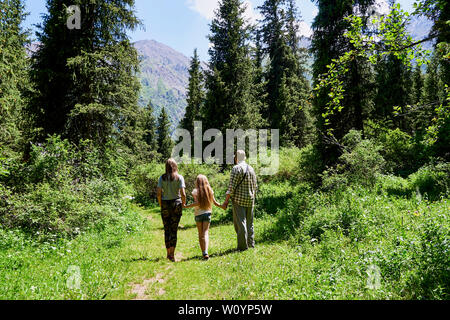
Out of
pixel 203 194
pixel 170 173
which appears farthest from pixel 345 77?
pixel 170 173

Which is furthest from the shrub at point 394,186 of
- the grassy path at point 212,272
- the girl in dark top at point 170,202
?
the girl in dark top at point 170,202

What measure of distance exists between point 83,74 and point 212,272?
1211 centimetres

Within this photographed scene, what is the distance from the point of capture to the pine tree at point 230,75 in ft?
70.1

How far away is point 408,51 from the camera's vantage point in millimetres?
3934

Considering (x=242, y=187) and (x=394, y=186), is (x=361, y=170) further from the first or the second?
(x=242, y=187)

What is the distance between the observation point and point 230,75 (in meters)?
21.7

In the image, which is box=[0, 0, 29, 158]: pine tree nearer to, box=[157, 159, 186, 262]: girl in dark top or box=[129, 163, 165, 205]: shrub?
box=[129, 163, 165, 205]: shrub

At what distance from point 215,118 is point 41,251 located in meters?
16.8

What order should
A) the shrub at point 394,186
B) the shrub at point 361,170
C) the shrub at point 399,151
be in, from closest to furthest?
the shrub at point 361,170, the shrub at point 394,186, the shrub at point 399,151

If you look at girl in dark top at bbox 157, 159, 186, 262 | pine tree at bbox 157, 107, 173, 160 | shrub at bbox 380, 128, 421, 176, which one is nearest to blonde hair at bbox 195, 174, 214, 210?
girl in dark top at bbox 157, 159, 186, 262

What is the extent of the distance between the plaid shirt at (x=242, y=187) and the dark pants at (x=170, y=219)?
139 centimetres

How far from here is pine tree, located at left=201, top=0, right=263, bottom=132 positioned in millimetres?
21359

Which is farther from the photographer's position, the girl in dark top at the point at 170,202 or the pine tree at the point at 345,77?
the pine tree at the point at 345,77

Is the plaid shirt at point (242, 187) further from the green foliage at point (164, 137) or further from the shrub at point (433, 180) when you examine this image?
the green foliage at point (164, 137)
